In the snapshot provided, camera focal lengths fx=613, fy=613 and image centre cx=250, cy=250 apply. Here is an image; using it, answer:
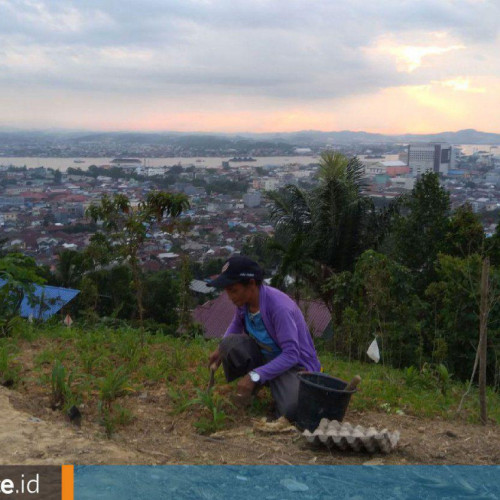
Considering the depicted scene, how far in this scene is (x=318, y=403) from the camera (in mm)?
3389

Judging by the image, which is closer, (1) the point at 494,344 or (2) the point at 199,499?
(2) the point at 199,499

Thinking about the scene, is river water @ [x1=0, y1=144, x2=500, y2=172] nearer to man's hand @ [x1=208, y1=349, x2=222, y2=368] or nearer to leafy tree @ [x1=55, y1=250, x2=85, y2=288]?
leafy tree @ [x1=55, y1=250, x2=85, y2=288]

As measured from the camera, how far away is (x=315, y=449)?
3195 millimetres

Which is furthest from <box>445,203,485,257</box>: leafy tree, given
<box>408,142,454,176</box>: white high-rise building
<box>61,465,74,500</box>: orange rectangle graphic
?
<box>408,142,454,176</box>: white high-rise building

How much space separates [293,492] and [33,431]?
4.66 feet

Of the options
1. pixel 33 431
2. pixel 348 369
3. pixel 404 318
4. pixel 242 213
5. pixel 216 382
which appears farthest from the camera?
pixel 242 213

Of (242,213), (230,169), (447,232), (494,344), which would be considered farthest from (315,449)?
(230,169)

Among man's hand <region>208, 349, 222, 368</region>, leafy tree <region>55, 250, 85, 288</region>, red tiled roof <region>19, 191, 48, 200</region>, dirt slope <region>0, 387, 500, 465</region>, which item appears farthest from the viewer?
red tiled roof <region>19, 191, 48, 200</region>

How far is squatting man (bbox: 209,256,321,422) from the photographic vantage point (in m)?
3.65

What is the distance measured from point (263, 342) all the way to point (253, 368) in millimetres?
174

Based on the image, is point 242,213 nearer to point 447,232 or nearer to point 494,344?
point 447,232

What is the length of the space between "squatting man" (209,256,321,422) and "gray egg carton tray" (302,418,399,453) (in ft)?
1.56

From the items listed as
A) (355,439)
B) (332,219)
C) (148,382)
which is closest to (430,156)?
(332,219)

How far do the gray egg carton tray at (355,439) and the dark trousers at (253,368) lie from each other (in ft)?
1.40
